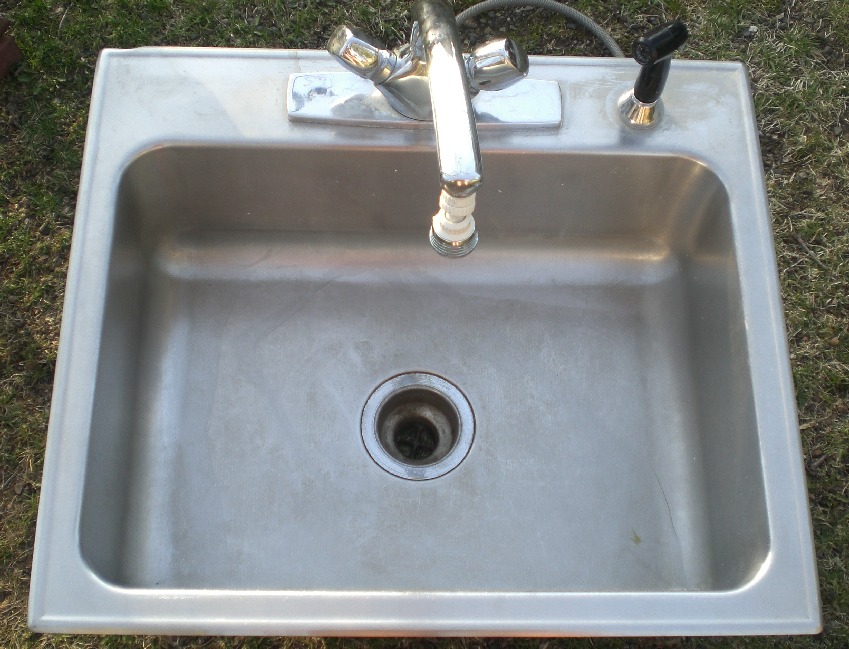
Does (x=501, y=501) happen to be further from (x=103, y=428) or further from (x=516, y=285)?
(x=103, y=428)

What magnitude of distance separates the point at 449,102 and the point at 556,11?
1005 millimetres

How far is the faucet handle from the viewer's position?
782 mm

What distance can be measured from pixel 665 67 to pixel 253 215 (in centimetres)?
58

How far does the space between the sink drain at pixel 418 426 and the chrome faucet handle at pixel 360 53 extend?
435 mm

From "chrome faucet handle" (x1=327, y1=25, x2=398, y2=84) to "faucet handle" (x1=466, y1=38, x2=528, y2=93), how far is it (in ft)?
0.30

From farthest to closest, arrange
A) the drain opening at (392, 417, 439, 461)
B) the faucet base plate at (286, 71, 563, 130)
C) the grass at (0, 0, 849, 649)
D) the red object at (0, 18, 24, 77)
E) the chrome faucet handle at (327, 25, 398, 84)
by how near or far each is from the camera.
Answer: the red object at (0, 18, 24, 77) < the grass at (0, 0, 849, 649) < the drain opening at (392, 417, 439, 461) < the faucet base plate at (286, 71, 563, 130) < the chrome faucet handle at (327, 25, 398, 84)

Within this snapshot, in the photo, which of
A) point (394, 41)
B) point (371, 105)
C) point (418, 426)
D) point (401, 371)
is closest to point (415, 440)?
point (418, 426)

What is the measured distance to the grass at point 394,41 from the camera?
4.65 feet

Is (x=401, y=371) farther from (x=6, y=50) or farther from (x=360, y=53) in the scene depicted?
(x=6, y=50)

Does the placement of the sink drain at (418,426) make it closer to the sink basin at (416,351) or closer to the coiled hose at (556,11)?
the sink basin at (416,351)

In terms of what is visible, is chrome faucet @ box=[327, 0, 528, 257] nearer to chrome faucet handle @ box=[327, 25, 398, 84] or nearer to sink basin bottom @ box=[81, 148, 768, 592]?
chrome faucet handle @ box=[327, 25, 398, 84]

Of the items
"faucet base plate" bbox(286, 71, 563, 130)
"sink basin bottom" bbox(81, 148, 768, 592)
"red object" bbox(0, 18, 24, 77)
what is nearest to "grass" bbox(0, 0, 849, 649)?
A: "red object" bbox(0, 18, 24, 77)

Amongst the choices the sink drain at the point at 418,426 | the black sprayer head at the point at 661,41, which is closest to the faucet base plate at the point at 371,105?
the black sprayer head at the point at 661,41

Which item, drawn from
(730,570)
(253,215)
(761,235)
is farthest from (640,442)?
(253,215)
